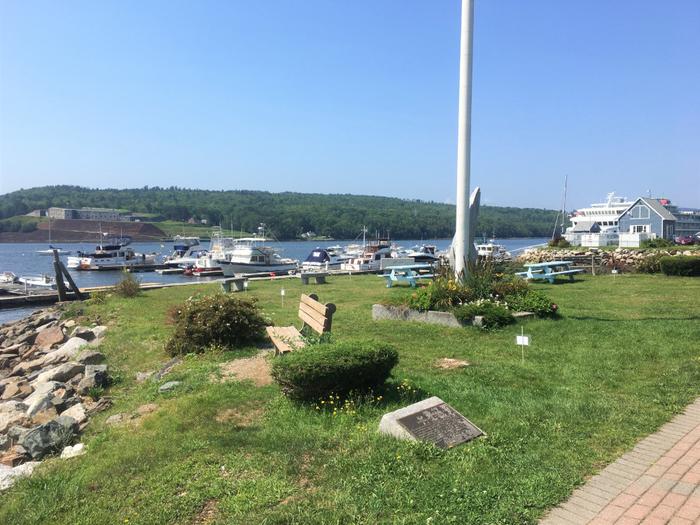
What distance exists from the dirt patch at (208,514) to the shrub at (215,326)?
6.04m

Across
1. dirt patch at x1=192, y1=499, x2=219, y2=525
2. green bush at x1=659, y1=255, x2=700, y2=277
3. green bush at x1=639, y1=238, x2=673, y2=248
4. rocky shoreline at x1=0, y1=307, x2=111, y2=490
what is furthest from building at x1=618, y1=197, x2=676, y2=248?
dirt patch at x1=192, y1=499, x2=219, y2=525

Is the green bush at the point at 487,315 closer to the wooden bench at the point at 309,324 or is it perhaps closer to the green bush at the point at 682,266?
the wooden bench at the point at 309,324

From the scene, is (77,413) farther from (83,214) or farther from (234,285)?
(83,214)

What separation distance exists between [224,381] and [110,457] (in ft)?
7.99

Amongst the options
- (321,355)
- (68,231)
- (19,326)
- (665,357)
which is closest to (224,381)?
(321,355)

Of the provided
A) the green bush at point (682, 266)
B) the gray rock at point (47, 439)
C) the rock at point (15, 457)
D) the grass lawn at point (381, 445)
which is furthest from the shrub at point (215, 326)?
the green bush at point (682, 266)

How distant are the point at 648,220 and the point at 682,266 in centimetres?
3005

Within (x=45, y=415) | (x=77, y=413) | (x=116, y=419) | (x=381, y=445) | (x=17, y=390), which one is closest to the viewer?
(x=381, y=445)

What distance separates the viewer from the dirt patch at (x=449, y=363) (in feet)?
27.1

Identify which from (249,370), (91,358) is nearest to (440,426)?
(249,370)

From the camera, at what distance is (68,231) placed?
4806 inches

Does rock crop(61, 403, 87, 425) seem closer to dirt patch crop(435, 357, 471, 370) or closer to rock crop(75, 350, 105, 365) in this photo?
rock crop(75, 350, 105, 365)

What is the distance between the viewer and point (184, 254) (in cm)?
7525

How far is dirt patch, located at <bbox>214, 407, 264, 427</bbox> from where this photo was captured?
20.5 feet
